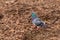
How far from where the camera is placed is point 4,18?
256 inches

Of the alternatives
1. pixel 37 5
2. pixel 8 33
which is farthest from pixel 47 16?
pixel 8 33

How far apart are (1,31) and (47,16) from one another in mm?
1176

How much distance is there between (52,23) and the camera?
20.3 ft

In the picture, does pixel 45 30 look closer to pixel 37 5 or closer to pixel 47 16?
pixel 47 16

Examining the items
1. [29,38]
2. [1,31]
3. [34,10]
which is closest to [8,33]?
[1,31]

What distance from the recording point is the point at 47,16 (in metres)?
6.36

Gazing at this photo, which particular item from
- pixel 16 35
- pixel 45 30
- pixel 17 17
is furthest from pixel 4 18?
pixel 45 30

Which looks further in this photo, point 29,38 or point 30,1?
point 30,1

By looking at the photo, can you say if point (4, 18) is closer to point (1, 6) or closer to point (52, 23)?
point (1, 6)

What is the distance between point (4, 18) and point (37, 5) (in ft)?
3.13

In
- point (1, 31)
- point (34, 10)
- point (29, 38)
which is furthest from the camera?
point (34, 10)

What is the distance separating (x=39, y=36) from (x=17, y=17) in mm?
953

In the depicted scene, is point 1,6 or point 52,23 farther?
point 1,6

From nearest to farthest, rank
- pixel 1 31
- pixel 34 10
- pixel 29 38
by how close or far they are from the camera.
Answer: pixel 29 38 < pixel 1 31 < pixel 34 10
